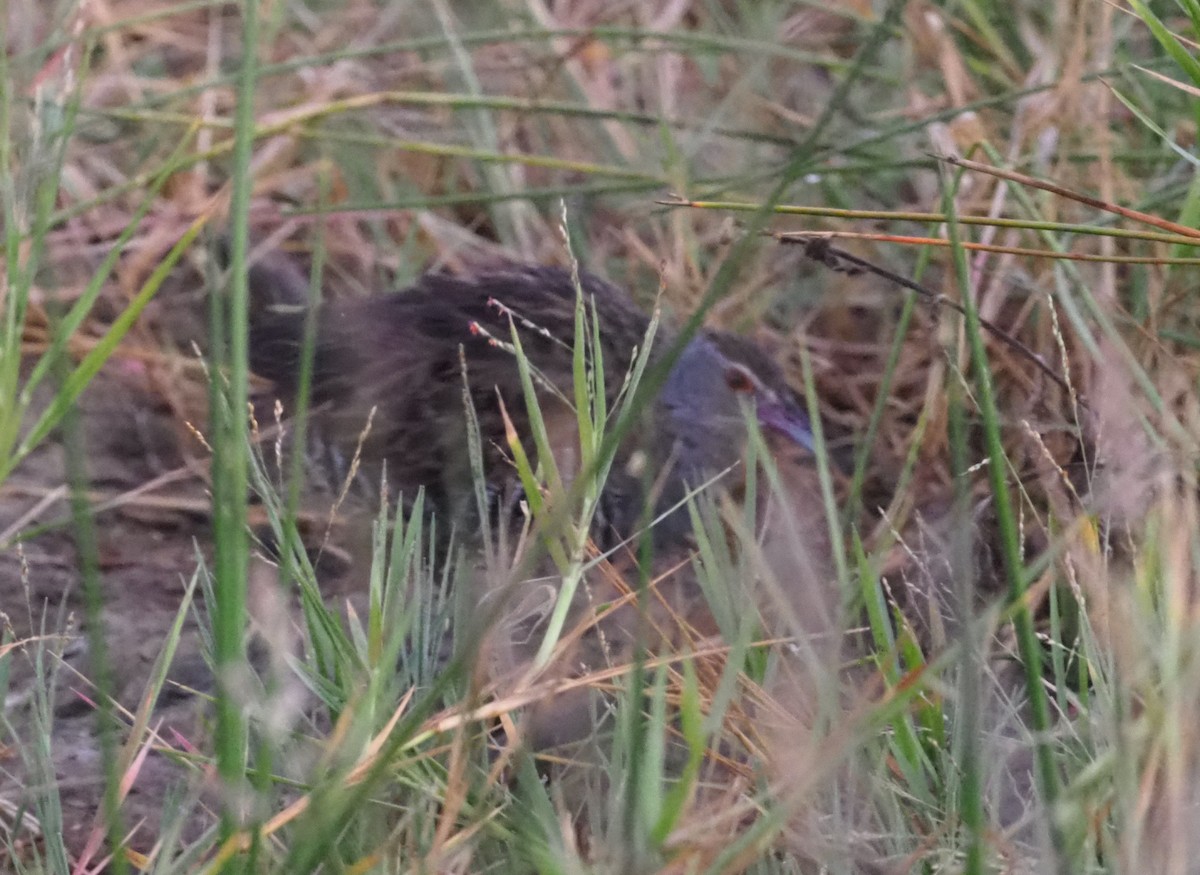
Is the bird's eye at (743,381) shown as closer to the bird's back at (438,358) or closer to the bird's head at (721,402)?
the bird's head at (721,402)

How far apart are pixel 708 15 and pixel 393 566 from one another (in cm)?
242

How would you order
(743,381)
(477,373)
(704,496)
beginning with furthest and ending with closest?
(743,381) → (477,373) → (704,496)

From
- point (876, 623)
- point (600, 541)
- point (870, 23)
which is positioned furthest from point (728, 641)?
point (870, 23)

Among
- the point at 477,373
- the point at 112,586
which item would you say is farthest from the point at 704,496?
the point at 112,586

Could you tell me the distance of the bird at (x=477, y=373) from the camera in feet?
7.30

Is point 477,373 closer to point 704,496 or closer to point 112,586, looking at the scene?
point 704,496

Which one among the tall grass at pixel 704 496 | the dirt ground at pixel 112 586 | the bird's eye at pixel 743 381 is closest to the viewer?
the tall grass at pixel 704 496

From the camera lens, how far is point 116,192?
2414 mm

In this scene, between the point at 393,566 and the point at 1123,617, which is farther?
the point at 393,566

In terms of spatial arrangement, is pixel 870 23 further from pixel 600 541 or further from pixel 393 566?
pixel 393 566

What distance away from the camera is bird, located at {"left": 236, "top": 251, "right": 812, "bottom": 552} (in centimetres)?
223

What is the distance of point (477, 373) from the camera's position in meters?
2.32

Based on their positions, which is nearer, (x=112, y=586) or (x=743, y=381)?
(x=112, y=586)

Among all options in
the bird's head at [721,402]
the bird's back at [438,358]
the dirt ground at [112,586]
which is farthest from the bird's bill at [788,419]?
the dirt ground at [112,586]
